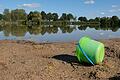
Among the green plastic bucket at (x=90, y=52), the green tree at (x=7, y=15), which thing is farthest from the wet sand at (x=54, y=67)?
the green tree at (x=7, y=15)

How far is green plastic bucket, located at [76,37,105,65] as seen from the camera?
10898 mm

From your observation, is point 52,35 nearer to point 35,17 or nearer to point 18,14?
point 35,17

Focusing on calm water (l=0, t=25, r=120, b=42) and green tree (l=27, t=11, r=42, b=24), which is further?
green tree (l=27, t=11, r=42, b=24)

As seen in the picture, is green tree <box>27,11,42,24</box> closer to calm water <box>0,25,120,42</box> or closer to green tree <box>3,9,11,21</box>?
green tree <box>3,9,11,21</box>

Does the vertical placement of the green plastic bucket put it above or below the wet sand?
above

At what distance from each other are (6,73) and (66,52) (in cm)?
456

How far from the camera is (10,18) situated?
12838 cm

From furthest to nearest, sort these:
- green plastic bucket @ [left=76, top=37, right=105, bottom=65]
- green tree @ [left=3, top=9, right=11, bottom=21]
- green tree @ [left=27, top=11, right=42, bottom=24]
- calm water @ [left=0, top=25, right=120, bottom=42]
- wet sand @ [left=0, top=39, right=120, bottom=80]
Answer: green tree @ [left=3, top=9, right=11, bottom=21]
green tree @ [left=27, top=11, right=42, bottom=24]
calm water @ [left=0, top=25, right=120, bottom=42]
green plastic bucket @ [left=76, top=37, right=105, bottom=65]
wet sand @ [left=0, top=39, right=120, bottom=80]

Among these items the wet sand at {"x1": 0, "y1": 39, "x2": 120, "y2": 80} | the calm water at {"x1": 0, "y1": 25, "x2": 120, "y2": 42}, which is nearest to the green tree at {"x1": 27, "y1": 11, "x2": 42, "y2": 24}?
the calm water at {"x1": 0, "y1": 25, "x2": 120, "y2": 42}

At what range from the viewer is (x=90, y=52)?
1099 centimetres

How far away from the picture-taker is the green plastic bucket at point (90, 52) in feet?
35.8

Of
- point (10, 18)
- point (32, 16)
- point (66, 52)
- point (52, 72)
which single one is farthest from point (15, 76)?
point (10, 18)

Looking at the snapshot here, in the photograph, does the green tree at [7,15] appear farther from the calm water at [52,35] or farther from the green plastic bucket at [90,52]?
the green plastic bucket at [90,52]

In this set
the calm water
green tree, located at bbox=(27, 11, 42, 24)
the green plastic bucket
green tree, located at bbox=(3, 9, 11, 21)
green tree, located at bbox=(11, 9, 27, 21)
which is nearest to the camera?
the green plastic bucket
